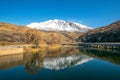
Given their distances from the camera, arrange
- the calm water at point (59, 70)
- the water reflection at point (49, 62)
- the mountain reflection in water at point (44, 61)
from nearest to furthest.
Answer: the calm water at point (59, 70) < the water reflection at point (49, 62) < the mountain reflection in water at point (44, 61)

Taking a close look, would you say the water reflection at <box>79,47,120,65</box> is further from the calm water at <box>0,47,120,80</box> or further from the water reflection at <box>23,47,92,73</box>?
the water reflection at <box>23,47,92,73</box>

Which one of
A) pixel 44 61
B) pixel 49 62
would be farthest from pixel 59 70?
pixel 44 61

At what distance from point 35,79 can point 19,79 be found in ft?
9.61

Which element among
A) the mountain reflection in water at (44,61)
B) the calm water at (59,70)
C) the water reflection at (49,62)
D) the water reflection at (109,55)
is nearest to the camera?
the calm water at (59,70)

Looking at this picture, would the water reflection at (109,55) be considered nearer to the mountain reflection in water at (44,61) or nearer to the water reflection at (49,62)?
the mountain reflection in water at (44,61)

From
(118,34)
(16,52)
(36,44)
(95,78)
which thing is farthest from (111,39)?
(95,78)

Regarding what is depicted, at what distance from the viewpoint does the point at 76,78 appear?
38.9 meters

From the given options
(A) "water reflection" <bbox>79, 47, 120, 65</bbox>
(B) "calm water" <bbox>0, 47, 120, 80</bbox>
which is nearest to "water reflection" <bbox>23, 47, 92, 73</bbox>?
(B) "calm water" <bbox>0, 47, 120, 80</bbox>

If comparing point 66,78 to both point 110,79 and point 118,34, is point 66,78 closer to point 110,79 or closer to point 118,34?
point 110,79

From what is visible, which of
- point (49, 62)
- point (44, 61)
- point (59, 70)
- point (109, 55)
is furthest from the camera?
point (109, 55)

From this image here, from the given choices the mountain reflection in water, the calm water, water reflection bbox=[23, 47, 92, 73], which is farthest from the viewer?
the mountain reflection in water

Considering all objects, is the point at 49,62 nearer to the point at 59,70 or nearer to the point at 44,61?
the point at 44,61

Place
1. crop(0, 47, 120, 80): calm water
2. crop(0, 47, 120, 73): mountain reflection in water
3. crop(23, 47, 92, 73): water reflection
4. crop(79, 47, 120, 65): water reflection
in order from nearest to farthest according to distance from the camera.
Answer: crop(0, 47, 120, 80): calm water
crop(23, 47, 92, 73): water reflection
crop(0, 47, 120, 73): mountain reflection in water
crop(79, 47, 120, 65): water reflection

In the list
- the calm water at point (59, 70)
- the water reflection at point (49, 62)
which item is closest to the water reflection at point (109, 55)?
the calm water at point (59, 70)
